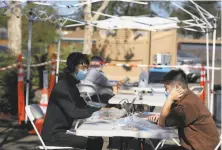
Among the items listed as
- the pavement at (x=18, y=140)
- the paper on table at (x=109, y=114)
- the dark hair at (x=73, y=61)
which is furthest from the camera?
the pavement at (x=18, y=140)

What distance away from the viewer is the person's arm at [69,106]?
493 cm

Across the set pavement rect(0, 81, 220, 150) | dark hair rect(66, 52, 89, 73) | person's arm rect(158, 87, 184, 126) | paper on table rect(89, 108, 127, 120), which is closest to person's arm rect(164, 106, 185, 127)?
person's arm rect(158, 87, 184, 126)

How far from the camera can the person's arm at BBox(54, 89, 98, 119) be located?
4934mm

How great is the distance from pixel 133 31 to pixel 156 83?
5606 millimetres

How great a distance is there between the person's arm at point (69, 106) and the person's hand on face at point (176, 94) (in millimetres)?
1028

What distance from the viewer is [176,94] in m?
4.43

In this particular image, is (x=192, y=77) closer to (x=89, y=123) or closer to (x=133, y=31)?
(x=133, y=31)

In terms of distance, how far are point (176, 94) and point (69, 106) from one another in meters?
1.20

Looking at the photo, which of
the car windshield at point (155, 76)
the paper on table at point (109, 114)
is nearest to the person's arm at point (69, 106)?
the paper on table at point (109, 114)

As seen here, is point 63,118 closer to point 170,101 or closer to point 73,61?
point 73,61

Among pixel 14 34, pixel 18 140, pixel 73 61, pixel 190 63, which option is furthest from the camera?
pixel 190 63

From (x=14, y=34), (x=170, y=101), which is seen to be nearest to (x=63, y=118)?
(x=170, y=101)

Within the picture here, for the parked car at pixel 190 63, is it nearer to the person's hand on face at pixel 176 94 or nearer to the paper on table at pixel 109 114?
the paper on table at pixel 109 114

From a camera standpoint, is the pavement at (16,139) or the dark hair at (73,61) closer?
the dark hair at (73,61)
